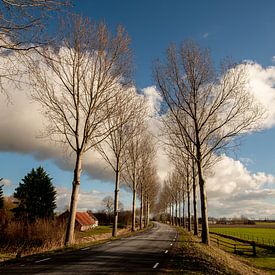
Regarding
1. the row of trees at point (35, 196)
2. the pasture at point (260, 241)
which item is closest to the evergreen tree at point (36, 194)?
the row of trees at point (35, 196)

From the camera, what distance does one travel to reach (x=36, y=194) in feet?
175

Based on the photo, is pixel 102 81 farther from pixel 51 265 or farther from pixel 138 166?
pixel 138 166

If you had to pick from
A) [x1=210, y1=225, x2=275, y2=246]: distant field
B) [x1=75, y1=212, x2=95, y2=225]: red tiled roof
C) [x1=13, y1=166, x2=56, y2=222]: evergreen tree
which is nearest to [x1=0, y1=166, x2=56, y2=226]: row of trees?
[x1=13, y1=166, x2=56, y2=222]: evergreen tree

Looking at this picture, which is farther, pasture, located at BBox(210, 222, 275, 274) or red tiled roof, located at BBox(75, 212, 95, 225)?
red tiled roof, located at BBox(75, 212, 95, 225)

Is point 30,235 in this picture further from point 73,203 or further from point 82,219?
point 82,219

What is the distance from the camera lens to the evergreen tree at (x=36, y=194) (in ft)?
170

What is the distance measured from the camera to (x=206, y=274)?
10.3 meters

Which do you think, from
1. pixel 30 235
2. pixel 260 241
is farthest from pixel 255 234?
pixel 30 235

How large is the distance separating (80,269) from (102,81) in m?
13.5

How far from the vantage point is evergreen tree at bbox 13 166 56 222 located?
5184cm

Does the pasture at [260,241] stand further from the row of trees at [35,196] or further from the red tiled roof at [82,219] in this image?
the red tiled roof at [82,219]

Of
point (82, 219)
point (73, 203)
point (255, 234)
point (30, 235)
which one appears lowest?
point (30, 235)

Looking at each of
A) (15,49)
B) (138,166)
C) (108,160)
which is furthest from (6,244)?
(138,166)

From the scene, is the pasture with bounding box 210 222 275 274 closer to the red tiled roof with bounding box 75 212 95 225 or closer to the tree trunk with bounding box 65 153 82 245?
the tree trunk with bounding box 65 153 82 245
